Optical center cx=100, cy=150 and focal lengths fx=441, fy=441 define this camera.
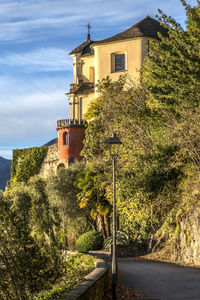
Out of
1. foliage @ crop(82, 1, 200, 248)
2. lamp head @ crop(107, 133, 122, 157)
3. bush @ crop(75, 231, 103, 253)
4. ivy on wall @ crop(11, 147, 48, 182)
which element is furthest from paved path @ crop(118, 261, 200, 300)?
ivy on wall @ crop(11, 147, 48, 182)

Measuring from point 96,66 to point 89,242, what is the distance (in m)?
15.8

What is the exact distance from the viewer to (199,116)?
18.8 meters

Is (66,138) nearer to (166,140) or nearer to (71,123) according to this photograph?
(71,123)

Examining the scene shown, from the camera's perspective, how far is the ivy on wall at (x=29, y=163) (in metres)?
42.7

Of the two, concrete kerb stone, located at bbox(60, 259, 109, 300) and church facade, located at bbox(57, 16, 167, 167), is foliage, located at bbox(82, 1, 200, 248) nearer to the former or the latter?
concrete kerb stone, located at bbox(60, 259, 109, 300)

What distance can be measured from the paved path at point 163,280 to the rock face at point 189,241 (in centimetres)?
95

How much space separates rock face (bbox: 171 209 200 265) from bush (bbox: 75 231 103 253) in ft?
23.7

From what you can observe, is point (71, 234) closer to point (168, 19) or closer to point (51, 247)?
point (168, 19)

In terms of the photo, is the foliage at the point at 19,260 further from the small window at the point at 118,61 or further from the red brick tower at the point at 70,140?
the red brick tower at the point at 70,140

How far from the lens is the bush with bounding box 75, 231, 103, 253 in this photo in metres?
25.9

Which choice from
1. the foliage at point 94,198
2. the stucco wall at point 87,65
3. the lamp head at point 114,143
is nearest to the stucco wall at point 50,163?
the stucco wall at point 87,65

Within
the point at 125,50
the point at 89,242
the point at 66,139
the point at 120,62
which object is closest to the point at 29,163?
the point at 66,139

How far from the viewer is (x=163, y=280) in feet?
47.0

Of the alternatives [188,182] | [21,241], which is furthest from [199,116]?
[21,241]
